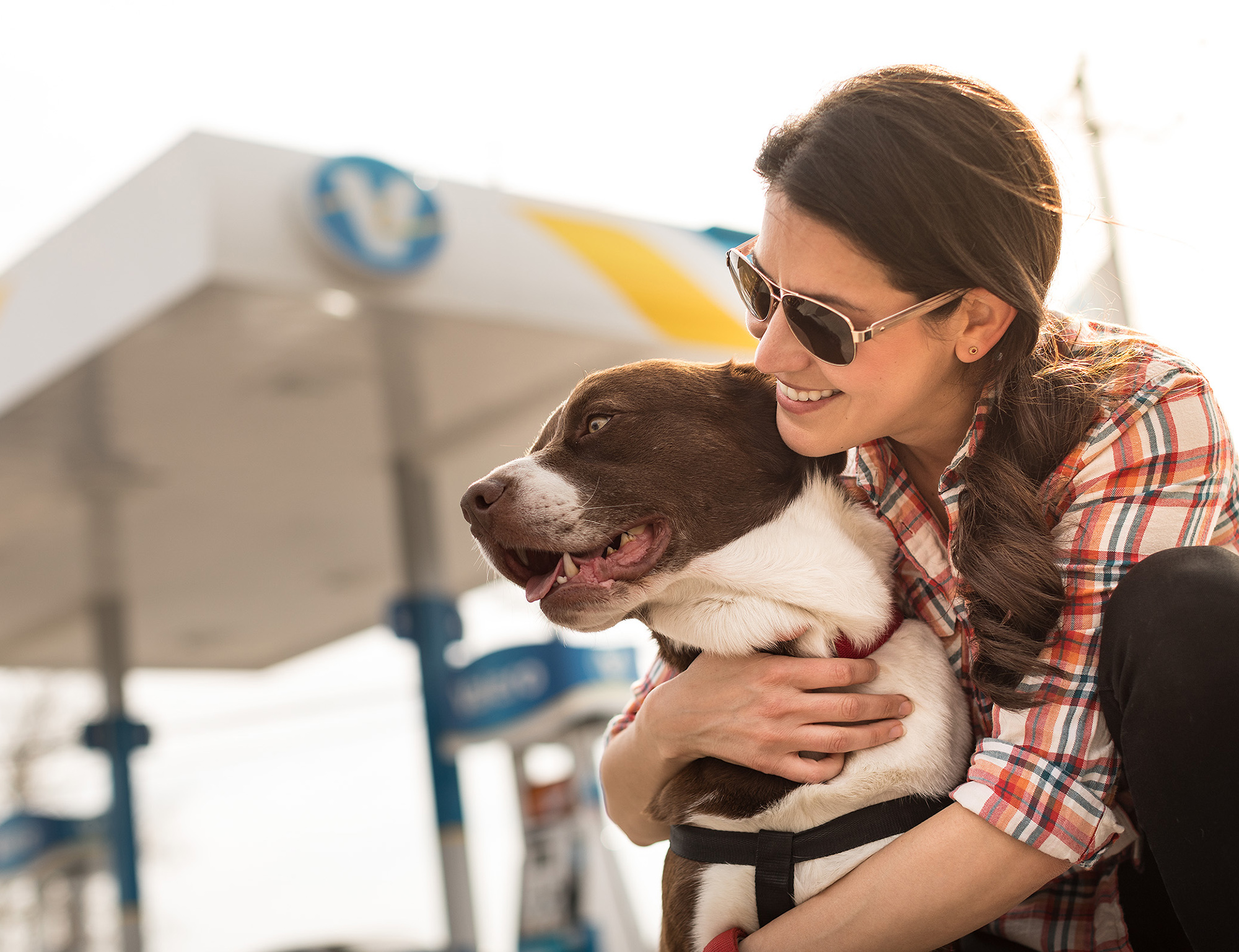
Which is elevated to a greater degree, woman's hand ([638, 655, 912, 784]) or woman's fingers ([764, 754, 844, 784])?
woman's hand ([638, 655, 912, 784])

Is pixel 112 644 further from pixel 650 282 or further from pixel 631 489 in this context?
pixel 631 489

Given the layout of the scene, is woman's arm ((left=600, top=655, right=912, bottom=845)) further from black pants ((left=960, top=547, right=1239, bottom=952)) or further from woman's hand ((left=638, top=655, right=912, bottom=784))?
black pants ((left=960, top=547, right=1239, bottom=952))

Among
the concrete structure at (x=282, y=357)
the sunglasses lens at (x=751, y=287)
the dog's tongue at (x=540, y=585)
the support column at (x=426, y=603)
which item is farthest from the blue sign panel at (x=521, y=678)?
the sunglasses lens at (x=751, y=287)

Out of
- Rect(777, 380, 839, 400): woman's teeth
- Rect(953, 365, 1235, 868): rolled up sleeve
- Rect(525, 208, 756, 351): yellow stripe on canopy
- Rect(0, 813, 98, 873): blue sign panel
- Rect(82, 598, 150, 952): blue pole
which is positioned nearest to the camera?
Rect(953, 365, 1235, 868): rolled up sleeve

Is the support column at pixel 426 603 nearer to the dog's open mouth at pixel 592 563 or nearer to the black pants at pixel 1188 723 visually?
the dog's open mouth at pixel 592 563

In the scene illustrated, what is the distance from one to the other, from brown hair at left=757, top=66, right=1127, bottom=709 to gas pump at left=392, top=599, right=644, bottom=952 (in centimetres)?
495

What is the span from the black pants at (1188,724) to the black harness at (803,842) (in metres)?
0.36

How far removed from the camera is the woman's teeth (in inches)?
77.0

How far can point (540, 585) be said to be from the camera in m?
2.05

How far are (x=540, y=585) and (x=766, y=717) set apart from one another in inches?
17.8

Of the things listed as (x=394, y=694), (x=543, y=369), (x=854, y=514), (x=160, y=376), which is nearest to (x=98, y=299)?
(x=160, y=376)

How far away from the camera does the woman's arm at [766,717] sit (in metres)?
1.86

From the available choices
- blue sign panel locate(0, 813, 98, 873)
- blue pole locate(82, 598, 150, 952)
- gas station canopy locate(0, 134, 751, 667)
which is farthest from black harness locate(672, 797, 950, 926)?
blue sign panel locate(0, 813, 98, 873)

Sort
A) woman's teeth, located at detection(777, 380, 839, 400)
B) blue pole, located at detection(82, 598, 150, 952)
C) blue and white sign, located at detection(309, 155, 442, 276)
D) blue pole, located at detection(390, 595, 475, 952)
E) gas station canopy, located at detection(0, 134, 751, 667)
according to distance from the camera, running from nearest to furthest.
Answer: woman's teeth, located at detection(777, 380, 839, 400) < gas station canopy, located at detection(0, 134, 751, 667) < blue and white sign, located at detection(309, 155, 442, 276) < blue pole, located at detection(390, 595, 475, 952) < blue pole, located at detection(82, 598, 150, 952)
